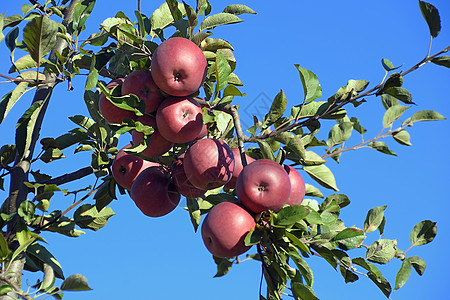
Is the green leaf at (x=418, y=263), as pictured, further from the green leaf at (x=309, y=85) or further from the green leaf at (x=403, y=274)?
the green leaf at (x=309, y=85)

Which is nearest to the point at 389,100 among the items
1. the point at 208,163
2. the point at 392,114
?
Answer: the point at 392,114

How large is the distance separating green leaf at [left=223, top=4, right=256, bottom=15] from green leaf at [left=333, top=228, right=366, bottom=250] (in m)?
1.09

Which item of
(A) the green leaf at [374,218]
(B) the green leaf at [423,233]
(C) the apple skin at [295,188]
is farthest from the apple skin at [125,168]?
(B) the green leaf at [423,233]

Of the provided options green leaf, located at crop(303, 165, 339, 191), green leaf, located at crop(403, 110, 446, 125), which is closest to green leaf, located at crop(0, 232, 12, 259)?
green leaf, located at crop(303, 165, 339, 191)

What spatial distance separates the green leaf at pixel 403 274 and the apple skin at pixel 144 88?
136cm

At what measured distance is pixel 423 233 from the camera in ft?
8.26

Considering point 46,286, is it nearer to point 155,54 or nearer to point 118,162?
point 118,162

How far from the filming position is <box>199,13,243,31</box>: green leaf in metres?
2.31

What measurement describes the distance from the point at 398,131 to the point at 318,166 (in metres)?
0.40

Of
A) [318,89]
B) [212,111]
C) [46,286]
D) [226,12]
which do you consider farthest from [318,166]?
[46,286]

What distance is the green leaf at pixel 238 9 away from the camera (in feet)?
7.86

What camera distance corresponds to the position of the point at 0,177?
2666 mm

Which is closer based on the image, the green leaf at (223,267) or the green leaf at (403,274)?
the green leaf at (403,274)

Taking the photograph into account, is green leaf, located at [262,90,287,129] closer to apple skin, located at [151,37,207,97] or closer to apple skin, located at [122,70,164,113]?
apple skin, located at [151,37,207,97]
